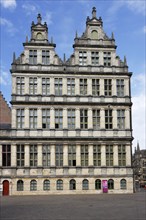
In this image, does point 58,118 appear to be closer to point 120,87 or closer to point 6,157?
point 6,157

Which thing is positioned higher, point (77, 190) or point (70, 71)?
point (70, 71)

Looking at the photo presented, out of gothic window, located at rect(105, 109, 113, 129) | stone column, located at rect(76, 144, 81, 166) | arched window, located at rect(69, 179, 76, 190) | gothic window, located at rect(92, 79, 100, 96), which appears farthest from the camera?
gothic window, located at rect(92, 79, 100, 96)

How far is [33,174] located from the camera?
4103 centimetres

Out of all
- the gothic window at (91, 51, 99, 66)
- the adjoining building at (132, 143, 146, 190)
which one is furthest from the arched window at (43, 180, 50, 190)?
the adjoining building at (132, 143, 146, 190)

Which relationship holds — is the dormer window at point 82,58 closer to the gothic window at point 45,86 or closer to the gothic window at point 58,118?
the gothic window at point 45,86

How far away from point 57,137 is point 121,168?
8795 mm

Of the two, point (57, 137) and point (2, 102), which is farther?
point (2, 102)

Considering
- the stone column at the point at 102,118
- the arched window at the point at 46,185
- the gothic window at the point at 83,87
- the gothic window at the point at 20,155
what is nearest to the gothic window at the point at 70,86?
the gothic window at the point at 83,87

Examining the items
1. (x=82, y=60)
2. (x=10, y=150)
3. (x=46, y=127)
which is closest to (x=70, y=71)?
(x=82, y=60)

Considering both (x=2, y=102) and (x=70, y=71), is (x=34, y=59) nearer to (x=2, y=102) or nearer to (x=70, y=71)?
(x=70, y=71)

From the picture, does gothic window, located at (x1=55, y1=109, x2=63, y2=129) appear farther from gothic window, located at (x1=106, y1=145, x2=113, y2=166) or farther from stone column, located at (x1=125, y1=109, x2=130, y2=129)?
stone column, located at (x1=125, y1=109, x2=130, y2=129)

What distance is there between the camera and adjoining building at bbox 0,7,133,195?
41.2 metres

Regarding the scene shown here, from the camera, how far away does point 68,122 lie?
4256 cm

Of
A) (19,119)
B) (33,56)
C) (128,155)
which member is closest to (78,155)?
(128,155)
